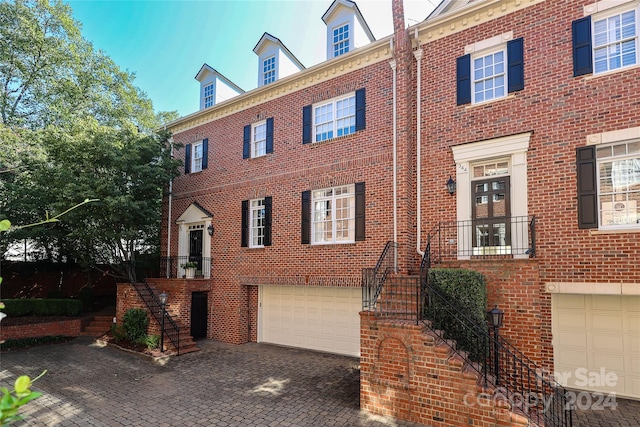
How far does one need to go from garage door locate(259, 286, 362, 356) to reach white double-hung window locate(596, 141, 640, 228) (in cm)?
603

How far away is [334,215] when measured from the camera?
10.7 m

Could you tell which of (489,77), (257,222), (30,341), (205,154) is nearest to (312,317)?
(257,222)

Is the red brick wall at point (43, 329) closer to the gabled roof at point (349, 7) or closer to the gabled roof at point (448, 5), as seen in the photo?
the gabled roof at point (349, 7)

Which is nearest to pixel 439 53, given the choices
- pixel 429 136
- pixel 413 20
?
pixel 413 20

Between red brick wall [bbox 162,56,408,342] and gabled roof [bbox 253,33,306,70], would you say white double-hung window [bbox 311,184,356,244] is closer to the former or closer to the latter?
red brick wall [bbox 162,56,408,342]

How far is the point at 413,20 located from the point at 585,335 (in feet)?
28.2

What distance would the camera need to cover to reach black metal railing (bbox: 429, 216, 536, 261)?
26.0ft

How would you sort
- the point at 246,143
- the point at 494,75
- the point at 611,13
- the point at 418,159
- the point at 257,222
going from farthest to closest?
the point at 246,143
the point at 257,222
the point at 418,159
the point at 494,75
the point at 611,13

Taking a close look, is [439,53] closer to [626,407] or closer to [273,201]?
[273,201]

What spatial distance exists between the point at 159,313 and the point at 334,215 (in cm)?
640

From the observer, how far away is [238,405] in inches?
276

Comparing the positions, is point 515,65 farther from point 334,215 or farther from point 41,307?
point 41,307

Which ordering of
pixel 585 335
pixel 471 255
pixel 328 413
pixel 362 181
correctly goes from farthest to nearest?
pixel 362 181 < pixel 471 255 < pixel 585 335 < pixel 328 413

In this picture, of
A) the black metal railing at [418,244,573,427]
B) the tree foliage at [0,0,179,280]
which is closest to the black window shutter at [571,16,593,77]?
the black metal railing at [418,244,573,427]
